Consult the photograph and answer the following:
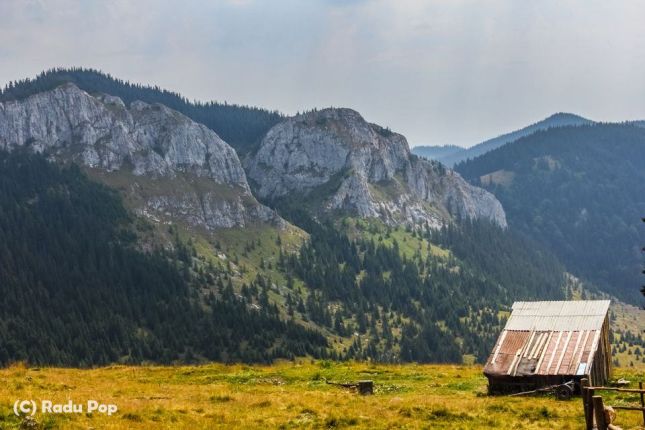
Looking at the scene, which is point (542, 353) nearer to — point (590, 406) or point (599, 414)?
point (590, 406)

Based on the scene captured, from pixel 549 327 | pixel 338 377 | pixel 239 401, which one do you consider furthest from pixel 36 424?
pixel 549 327

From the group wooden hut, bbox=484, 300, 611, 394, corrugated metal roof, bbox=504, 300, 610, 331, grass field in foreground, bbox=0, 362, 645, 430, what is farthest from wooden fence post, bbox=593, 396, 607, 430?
Answer: corrugated metal roof, bbox=504, 300, 610, 331

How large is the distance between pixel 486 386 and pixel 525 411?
14.4 m

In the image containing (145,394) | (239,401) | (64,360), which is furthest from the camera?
(64,360)

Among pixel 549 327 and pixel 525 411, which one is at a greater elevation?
pixel 549 327

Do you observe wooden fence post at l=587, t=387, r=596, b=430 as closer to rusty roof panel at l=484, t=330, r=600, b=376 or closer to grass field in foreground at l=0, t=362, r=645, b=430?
grass field in foreground at l=0, t=362, r=645, b=430

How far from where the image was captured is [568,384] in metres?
38.8

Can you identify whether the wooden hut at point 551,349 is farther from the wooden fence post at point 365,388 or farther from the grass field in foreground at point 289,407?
the wooden fence post at point 365,388

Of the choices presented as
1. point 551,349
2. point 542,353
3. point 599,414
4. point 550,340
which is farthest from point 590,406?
point 550,340

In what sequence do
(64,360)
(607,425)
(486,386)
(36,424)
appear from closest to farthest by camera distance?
(607,425) < (36,424) < (486,386) < (64,360)

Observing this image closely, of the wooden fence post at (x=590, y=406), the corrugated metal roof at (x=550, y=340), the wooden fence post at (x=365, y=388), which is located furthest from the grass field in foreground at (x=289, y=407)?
the wooden fence post at (x=590, y=406)

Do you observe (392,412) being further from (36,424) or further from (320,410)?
(36,424)

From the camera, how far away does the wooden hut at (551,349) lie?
42.0 m

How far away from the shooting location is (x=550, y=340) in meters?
45.1
